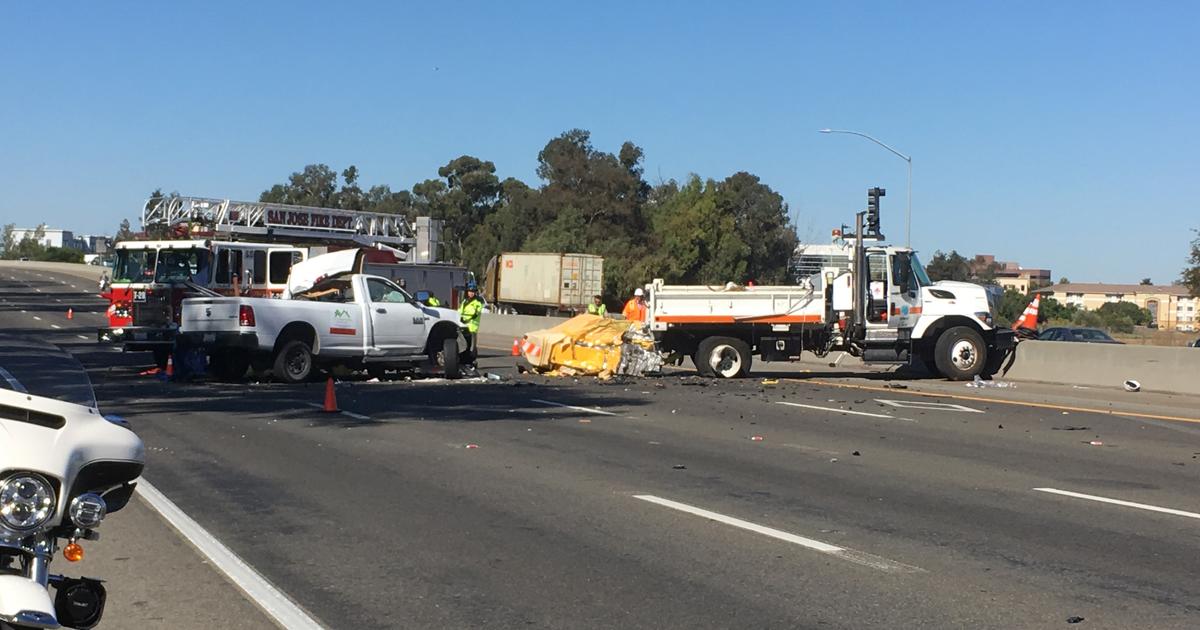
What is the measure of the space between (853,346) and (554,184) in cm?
7834

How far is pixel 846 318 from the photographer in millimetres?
25109

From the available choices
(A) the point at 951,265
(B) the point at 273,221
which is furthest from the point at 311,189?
(B) the point at 273,221

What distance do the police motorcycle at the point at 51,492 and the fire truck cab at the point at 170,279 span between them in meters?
19.5

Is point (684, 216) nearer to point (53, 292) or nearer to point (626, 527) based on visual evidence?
point (53, 292)

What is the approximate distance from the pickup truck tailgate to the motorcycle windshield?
15.7 m

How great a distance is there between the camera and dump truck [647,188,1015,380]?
24938 mm

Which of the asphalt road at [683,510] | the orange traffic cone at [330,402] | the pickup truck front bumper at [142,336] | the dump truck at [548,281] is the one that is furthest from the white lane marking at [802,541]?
the dump truck at [548,281]

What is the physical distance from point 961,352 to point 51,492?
75.4ft

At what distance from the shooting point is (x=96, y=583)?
4453 mm

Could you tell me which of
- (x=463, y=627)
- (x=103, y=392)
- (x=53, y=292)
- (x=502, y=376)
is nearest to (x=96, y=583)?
(x=463, y=627)

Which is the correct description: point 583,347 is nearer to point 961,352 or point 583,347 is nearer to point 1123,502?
point 961,352

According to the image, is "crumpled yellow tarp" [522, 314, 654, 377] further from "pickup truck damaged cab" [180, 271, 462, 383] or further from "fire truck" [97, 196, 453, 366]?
"fire truck" [97, 196, 453, 366]

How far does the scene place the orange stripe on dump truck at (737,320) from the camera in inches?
981

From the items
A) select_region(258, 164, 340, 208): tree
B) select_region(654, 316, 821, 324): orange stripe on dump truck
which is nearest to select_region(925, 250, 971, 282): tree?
select_region(258, 164, 340, 208): tree
